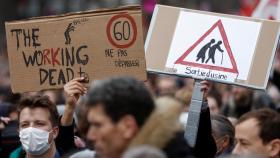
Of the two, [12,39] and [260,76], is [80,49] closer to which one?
[12,39]

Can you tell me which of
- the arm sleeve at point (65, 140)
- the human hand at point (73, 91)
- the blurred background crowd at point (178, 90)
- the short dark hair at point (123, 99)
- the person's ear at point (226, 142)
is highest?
the short dark hair at point (123, 99)

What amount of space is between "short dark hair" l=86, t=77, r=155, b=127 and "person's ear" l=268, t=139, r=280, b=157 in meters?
1.39

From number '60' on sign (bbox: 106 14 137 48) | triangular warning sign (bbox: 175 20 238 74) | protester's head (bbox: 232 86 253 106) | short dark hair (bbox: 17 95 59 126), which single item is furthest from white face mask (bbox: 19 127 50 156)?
protester's head (bbox: 232 86 253 106)

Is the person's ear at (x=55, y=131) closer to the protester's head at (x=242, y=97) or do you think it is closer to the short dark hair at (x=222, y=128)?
the short dark hair at (x=222, y=128)

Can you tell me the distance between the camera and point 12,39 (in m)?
7.09

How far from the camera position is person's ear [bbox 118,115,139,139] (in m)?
4.70

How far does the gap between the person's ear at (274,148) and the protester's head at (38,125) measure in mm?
1556

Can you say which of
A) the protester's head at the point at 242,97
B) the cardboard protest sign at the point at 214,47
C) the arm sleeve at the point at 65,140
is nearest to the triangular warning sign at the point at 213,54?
the cardboard protest sign at the point at 214,47

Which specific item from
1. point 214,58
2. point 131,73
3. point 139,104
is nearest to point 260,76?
point 214,58

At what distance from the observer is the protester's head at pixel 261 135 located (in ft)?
19.7

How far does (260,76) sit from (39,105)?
1.43 meters

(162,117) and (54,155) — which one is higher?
(162,117)

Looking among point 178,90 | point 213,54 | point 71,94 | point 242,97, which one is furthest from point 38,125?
point 242,97

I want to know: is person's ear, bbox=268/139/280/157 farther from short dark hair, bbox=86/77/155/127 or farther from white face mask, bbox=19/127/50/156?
white face mask, bbox=19/127/50/156
